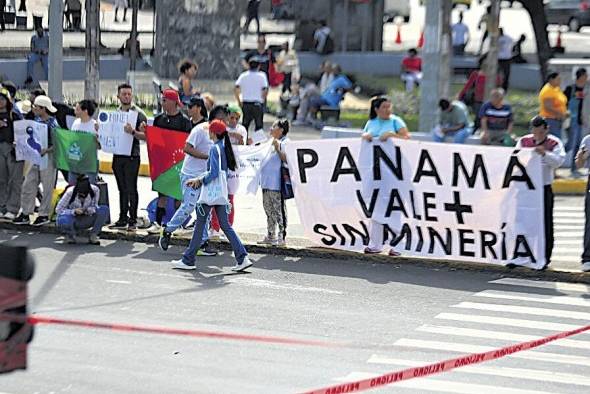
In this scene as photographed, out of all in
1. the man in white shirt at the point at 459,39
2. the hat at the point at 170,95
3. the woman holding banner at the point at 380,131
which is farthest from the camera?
the man in white shirt at the point at 459,39

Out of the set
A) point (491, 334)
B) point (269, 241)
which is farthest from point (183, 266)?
point (491, 334)

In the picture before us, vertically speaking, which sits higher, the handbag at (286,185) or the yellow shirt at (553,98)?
the yellow shirt at (553,98)

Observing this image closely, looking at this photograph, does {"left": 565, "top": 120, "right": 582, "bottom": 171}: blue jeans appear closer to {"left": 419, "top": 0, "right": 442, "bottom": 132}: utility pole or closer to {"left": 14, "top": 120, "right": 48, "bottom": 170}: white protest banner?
{"left": 419, "top": 0, "right": 442, "bottom": 132}: utility pole

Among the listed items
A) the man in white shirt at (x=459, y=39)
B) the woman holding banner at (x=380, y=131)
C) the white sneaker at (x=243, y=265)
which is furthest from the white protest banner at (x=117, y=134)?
the man in white shirt at (x=459, y=39)

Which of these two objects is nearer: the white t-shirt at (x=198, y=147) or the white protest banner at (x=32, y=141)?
the white t-shirt at (x=198, y=147)

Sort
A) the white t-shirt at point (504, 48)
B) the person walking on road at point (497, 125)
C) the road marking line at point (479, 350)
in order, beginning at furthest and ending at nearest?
the white t-shirt at point (504, 48) < the person walking on road at point (497, 125) < the road marking line at point (479, 350)

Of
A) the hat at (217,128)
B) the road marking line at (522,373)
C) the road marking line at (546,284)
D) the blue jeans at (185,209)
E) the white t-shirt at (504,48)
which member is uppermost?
the white t-shirt at (504,48)

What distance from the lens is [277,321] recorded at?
11.9 metres

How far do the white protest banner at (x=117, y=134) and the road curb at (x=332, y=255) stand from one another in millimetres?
962

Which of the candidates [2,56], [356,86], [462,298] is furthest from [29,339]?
[356,86]

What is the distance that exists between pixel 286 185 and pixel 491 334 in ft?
14.3

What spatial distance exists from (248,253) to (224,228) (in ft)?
4.49

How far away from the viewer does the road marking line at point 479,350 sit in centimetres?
1073

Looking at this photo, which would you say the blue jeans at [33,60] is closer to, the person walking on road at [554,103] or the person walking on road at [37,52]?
the person walking on road at [37,52]
